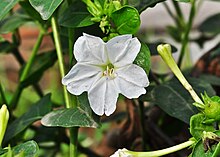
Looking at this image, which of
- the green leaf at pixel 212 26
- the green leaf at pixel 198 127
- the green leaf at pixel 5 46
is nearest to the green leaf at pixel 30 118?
the green leaf at pixel 5 46

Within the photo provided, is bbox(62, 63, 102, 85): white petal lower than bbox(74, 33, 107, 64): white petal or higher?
lower

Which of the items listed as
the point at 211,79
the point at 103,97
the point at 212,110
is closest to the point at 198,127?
the point at 212,110

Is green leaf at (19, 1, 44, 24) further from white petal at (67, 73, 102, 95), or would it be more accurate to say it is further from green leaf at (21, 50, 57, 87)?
white petal at (67, 73, 102, 95)

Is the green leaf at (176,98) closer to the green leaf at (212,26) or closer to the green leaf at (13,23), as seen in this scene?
the green leaf at (13,23)

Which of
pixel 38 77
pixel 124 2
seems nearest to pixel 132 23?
pixel 124 2

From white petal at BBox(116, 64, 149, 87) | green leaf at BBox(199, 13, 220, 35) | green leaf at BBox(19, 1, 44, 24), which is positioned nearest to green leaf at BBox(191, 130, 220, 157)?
white petal at BBox(116, 64, 149, 87)

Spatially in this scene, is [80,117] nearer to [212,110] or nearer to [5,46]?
[212,110]
